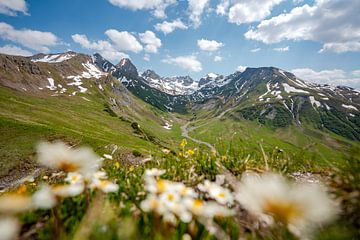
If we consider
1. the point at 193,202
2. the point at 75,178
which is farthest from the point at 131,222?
the point at 75,178

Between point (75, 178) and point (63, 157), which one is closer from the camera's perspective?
point (63, 157)

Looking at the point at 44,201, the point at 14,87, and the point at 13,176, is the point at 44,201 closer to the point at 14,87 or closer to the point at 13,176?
the point at 13,176

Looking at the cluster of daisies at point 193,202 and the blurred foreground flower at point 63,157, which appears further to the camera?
the blurred foreground flower at point 63,157

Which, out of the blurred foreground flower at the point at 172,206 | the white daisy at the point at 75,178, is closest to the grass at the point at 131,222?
the blurred foreground flower at the point at 172,206

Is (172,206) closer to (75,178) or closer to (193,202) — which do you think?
(193,202)

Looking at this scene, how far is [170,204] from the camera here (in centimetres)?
242

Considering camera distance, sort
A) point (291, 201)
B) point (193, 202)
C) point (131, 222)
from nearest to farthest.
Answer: point (291, 201) → point (131, 222) → point (193, 202)

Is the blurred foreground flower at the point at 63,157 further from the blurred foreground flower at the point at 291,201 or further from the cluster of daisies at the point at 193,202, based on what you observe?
the blurred foreground flower at the point at 291,201

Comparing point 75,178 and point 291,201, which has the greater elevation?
point 291,201

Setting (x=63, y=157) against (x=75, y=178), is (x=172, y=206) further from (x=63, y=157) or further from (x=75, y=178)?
(x=75, y=178)

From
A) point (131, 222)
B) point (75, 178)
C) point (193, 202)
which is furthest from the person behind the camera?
point (75, 178)

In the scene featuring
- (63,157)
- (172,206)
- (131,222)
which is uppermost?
(63,157)

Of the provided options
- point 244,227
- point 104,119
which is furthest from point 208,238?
point 104,119

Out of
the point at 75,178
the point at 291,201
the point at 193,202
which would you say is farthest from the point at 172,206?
the point at 75,178
